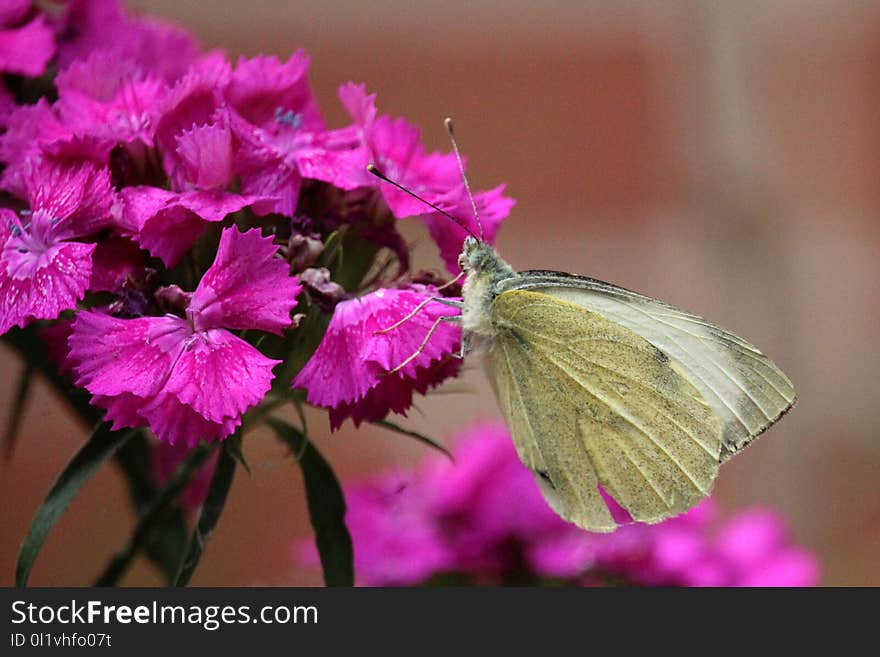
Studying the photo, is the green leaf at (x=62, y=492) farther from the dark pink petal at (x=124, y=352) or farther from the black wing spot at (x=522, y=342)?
the black wing spot at (x=522, y=342)

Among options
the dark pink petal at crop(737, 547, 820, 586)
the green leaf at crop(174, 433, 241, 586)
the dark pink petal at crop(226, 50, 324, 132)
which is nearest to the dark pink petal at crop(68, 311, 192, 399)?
the green leaf at crop(174, 433, 241, 586)

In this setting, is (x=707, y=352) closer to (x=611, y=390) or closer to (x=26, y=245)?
(x=611, y=390)

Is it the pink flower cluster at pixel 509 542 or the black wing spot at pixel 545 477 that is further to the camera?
the pink flower cluster at pixel 509 542

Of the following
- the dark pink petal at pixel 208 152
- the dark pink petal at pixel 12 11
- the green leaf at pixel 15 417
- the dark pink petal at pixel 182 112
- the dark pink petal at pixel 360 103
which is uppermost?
the dark pink petal at pixel 12 11

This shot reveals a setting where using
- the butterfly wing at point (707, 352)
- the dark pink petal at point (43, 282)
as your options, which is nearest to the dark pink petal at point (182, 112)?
the dark pink petal at point (43, 282)

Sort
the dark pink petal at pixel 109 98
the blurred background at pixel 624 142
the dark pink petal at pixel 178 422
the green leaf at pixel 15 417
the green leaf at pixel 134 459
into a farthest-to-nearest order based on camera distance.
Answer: the blurred background at pixel 624 142 < the green leaf at pixel 15 417 < the green leaf at pixel 134 459 < the dark pink petal at pixel 109 98 < the dark pink petal at pixel 178 422

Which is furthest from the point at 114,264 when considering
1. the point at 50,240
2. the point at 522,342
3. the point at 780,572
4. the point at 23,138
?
the point at 780,572
